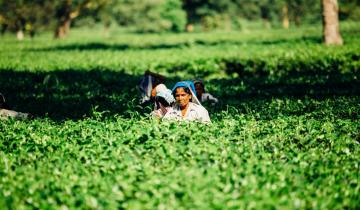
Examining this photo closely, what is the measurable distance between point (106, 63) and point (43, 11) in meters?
45.8

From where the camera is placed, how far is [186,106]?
27.9 ft

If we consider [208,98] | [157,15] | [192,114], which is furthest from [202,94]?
[157,15]

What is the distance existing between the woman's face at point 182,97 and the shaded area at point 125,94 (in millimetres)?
945

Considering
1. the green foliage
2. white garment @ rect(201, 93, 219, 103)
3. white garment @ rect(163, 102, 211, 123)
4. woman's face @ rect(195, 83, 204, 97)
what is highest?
the green foliage

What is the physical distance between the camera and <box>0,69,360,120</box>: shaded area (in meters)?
9.76

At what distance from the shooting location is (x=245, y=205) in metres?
4.57

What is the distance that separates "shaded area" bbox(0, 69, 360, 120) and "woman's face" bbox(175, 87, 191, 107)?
95 cm

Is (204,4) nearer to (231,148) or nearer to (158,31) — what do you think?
(158,31)

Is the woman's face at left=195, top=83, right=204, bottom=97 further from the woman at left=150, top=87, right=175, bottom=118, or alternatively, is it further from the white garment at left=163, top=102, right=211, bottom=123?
the white garment at left=163, top=102, right=211, bottom=123

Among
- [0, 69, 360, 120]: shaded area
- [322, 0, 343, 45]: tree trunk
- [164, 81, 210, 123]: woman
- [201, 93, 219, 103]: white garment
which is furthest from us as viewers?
[322, 0, 343, 45]: tree trunk

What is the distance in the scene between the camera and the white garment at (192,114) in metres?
8.28

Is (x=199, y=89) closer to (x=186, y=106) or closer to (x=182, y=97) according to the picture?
(x=186, y=106)

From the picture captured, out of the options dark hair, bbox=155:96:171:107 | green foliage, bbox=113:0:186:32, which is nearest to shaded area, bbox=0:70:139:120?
dark hair, bbox=155:96:171:107

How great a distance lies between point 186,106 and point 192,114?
0.22 m
